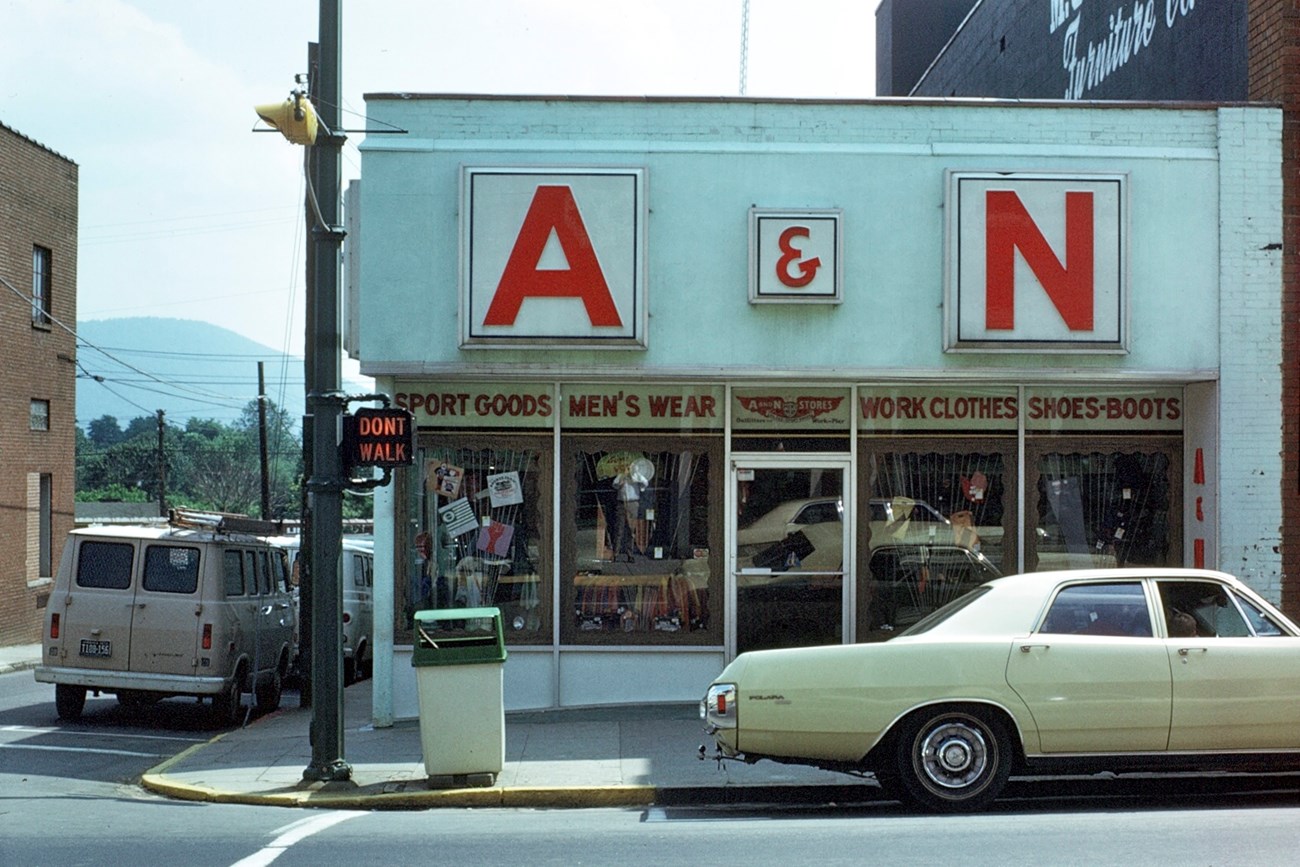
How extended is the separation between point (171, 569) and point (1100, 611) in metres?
10.4

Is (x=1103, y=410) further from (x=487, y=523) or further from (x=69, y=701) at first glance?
(x=69, y=701)

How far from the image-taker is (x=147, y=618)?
1537 cm

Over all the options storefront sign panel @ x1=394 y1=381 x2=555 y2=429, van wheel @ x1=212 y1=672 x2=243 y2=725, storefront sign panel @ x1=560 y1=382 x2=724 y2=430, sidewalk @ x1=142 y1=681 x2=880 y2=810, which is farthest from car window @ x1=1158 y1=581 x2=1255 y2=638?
van wheel @ x1=212 y1=672 x2=243 y2=725

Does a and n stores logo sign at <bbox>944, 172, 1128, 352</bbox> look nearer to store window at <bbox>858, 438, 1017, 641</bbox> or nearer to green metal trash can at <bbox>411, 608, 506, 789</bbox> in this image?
store window at <bbox>858, 438, 1017, 641</bbox>

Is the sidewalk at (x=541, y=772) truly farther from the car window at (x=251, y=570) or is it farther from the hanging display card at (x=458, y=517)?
the car window at (x=251, y=570)

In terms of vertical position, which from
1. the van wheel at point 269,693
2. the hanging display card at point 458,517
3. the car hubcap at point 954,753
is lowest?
the van wheel at point 269,693

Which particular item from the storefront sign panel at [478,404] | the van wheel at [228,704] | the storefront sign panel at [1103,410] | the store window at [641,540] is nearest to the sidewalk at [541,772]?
the store window at [641,540]

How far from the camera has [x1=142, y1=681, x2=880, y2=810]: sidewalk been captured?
9.84 m

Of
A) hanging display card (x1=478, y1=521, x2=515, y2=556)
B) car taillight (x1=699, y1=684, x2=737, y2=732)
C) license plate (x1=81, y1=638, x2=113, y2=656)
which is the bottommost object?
license plate (x1=81, y1=638, x2=113, y2=656)

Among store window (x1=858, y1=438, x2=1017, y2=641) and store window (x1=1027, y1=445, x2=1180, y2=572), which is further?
store window (x1=1027, y1=445, x2=1180, y2=572)

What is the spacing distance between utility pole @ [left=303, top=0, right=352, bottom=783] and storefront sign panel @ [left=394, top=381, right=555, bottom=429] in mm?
2934

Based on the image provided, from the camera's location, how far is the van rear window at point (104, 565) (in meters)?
15.6

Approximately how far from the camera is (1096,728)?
885 centimetres

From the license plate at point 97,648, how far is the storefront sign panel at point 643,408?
5771 millimetres
